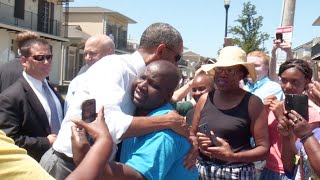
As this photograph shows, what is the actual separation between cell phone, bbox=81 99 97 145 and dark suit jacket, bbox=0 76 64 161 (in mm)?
1785

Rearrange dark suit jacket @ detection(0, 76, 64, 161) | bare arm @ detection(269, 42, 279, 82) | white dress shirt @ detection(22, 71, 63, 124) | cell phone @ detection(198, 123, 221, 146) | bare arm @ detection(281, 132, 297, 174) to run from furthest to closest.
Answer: bare arm @ detection(269, 42, 279, 82) → white dress shirt @ detection(22, 71, 63, 124) → dark suit jacket @ detection(0, 76, 64, 161) → bare arm @ detection(281, 132, 297, 174) → cell phone @ detection(198, 123, 221, 146)

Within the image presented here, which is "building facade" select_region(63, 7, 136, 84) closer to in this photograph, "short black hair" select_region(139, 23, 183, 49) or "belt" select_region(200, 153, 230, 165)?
"belt" select_region(200, 153, 230, 165)

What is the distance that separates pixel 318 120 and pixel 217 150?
2.58ft

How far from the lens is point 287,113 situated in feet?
8.70

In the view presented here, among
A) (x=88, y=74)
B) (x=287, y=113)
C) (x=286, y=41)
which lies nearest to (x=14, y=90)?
(x=88, y=74)

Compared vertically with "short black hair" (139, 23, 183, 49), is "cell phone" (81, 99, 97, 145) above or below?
below

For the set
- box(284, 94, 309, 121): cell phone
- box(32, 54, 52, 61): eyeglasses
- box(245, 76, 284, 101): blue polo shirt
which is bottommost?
box(245, 76, 284, 101): blue polo shirt

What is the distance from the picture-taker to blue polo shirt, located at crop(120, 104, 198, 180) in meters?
2.11

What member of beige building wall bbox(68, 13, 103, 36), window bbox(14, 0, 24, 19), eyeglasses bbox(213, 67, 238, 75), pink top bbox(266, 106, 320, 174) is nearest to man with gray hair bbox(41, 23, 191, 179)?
eyeglasses bbox(213, 67, 238, 75)

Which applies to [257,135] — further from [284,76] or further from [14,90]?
[14,90]

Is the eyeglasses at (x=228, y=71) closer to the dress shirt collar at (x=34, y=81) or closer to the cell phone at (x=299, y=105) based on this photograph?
the cell phone at (x=299, y=105)

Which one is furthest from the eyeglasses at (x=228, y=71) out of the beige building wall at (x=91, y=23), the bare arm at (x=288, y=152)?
the beige building wall at (x=91, y=23)

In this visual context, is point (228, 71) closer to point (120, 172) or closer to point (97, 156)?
point (120, 172)

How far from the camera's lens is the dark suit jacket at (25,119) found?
3549 mm
